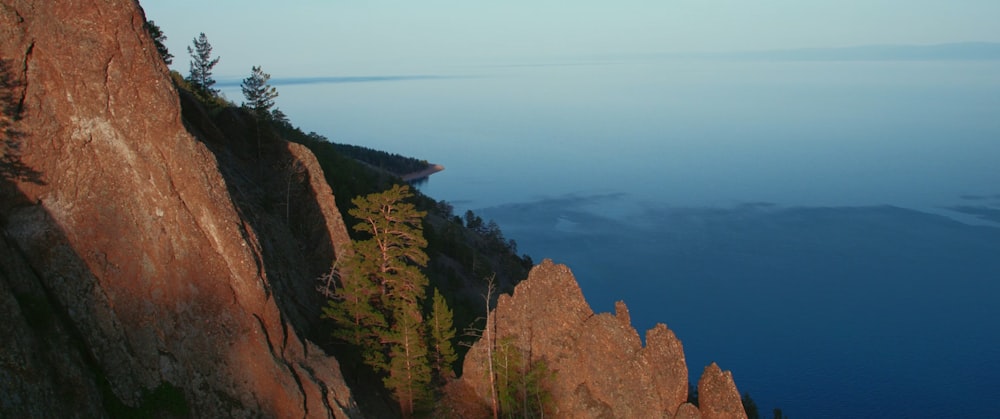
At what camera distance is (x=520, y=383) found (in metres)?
27.4

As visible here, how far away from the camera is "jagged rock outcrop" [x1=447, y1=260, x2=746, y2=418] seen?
25.0 m

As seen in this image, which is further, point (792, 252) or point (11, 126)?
point (792, 252)

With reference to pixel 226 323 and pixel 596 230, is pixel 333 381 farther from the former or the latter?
pixel 596 230

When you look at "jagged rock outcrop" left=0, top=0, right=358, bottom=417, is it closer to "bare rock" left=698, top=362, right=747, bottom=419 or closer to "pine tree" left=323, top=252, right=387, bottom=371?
"pine tree" left=323, top=252, right=387, bottom=371

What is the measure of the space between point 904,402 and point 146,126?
7308 cm

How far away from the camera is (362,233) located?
41000 millimetres

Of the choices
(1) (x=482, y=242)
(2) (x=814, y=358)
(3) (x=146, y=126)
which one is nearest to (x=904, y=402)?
(2) (x=814, y=358)

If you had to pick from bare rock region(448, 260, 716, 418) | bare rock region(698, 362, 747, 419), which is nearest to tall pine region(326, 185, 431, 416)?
bare rock region(448, 260, 716, 418)

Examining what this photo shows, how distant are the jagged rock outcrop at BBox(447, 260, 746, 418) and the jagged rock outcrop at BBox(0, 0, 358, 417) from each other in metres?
8.39

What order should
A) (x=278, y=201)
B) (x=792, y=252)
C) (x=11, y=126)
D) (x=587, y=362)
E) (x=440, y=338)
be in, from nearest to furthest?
(x=11, y=126), (x=587, y=362), (x=440, y=338), (x=278, y=201), (x=792, y=252)

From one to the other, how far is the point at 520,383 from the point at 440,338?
4007 mm

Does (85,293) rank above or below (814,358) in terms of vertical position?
above

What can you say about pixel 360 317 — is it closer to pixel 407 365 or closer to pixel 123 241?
pixel 407 365

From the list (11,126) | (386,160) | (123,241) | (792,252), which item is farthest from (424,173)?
(11,126)
